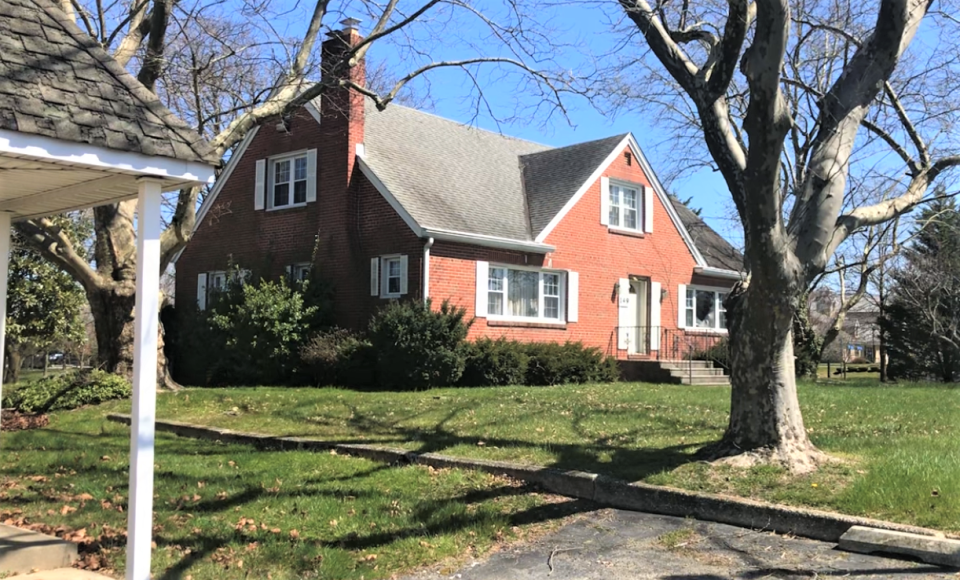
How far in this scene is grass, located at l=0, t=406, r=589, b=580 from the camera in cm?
580

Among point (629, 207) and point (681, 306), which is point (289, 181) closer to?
point (629, 207)

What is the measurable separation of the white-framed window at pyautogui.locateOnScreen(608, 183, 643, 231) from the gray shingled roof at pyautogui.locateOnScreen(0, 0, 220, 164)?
18.8 m

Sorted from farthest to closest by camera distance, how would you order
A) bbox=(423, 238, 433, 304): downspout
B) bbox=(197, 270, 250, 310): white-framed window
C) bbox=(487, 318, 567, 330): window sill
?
bbox=(197, 270, 250, 310): white-framed window → bbox=(487, 318, 567, 330): window sill → bbox=(423, 238, 433, 304): downspout

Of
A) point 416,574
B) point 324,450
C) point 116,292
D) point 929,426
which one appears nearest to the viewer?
point 416,574

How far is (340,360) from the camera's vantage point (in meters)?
17.8

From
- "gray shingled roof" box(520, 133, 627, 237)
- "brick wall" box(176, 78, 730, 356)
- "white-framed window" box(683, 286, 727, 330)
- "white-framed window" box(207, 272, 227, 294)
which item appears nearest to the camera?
"brick wall" box(176, 78, 730, 356)

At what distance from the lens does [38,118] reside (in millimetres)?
4547

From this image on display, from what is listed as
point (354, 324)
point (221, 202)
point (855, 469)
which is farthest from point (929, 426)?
point (221, 202)

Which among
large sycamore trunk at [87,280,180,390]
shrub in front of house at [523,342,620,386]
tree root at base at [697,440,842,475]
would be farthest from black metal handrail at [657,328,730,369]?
tree root at base at [697,440,842,475]

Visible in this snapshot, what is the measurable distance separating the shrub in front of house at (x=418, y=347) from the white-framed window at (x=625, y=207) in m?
7.97

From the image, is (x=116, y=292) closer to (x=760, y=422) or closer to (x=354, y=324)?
(x=354, y=324)

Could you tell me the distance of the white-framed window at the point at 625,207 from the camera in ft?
77.0

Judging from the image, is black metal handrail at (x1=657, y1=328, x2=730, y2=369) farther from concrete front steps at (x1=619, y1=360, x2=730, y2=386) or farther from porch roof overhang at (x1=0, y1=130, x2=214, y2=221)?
porch roof overhang at (x1=0, y1=130, x2=214, y2=221)

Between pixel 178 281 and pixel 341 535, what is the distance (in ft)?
65.4
